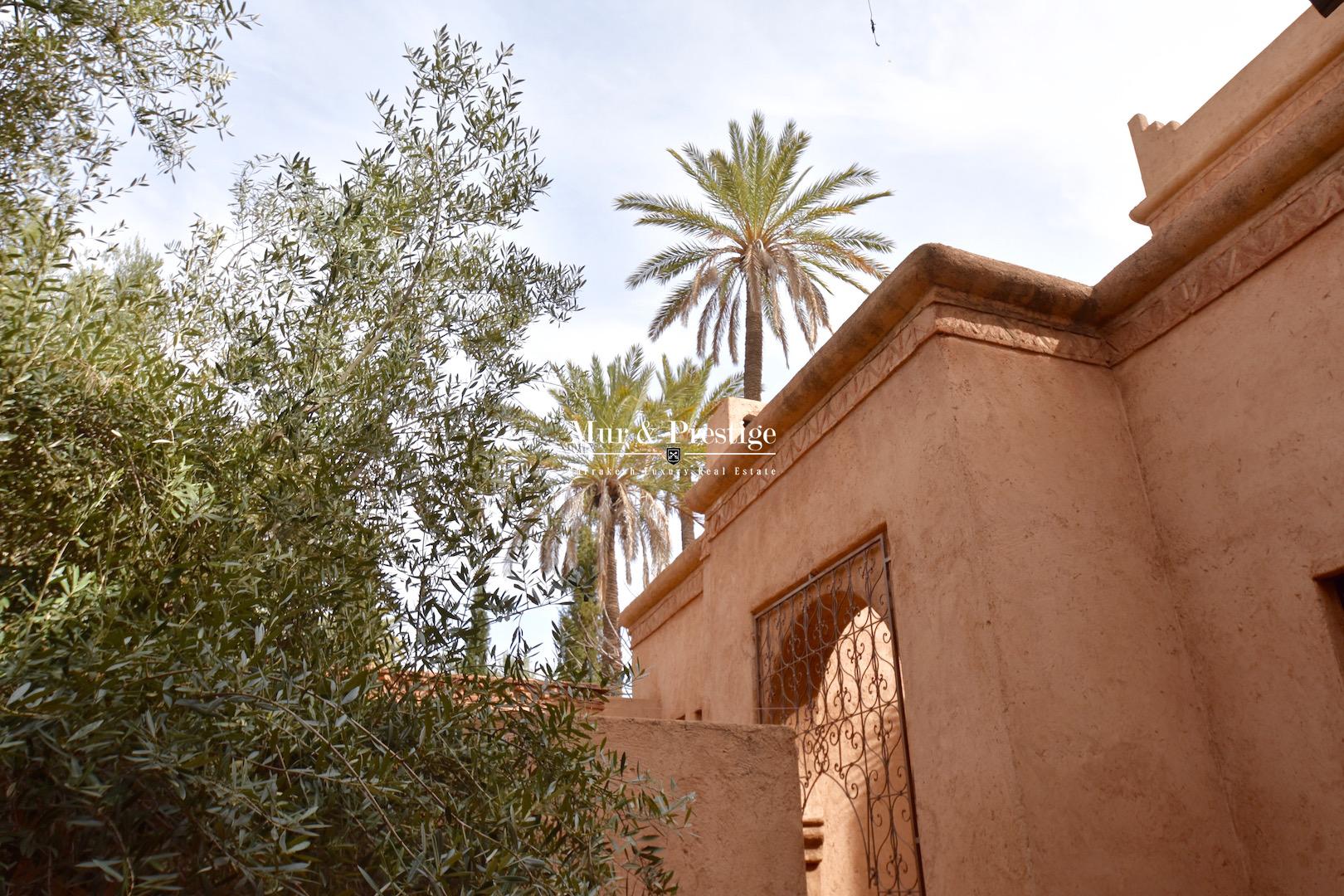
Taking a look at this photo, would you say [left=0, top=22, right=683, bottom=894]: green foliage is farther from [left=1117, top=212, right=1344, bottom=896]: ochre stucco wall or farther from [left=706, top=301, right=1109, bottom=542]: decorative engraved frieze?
[left=1117, top=212, right=1344, bottom=896]: ochre stucco wall

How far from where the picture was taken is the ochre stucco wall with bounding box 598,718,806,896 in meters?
3.08

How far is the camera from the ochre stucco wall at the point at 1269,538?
10.3ft

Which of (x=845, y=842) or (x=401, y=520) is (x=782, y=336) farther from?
(x=401, y=520)

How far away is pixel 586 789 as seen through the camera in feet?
6.63

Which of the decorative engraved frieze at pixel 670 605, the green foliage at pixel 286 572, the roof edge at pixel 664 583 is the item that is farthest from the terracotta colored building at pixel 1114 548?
the decorative engraved frieze at pixel 670 605

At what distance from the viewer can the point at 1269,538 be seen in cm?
340

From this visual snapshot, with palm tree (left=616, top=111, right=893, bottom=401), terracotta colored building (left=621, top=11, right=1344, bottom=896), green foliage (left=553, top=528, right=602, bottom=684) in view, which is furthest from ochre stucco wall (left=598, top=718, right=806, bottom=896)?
palm tree (left=616, top=111, right=893, bottom=401)

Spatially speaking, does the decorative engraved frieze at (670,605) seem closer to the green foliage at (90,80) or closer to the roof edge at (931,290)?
the roof edge at (931,290)

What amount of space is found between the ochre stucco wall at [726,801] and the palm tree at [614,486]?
1080 centimetres

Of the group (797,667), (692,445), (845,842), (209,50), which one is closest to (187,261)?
(209,50)

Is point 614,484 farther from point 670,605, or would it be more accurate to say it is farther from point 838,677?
point 838,677

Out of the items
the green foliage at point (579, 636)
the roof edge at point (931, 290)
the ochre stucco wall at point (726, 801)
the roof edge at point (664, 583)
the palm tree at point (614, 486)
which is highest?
the palm tree at point (614, 486)

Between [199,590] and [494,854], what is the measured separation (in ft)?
2.58

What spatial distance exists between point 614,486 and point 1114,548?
39.1ft
